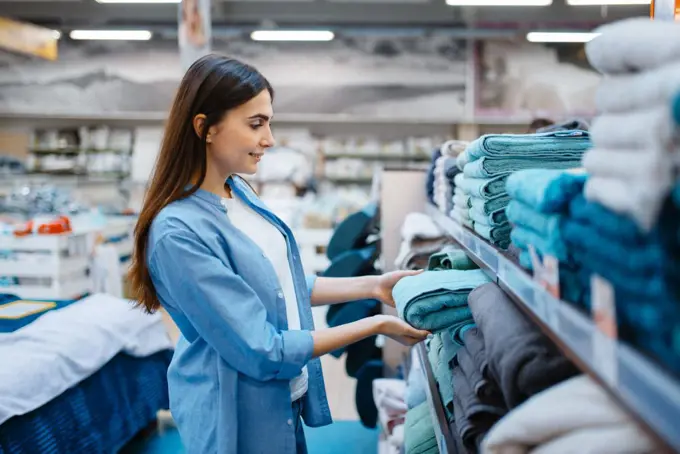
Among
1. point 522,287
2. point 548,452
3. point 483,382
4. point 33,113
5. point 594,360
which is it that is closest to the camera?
point 594,360

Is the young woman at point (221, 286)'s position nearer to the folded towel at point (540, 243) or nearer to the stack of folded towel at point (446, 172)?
the folded towel at point (540, 243)

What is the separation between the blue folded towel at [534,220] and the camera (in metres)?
0.99

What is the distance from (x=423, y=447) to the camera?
2.04 metres

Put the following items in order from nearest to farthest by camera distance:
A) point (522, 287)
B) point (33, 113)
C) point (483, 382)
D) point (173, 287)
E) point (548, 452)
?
point (548, 452) < point (522, 287) < point (483, 382) < point (173, 287) < point (33, 113)

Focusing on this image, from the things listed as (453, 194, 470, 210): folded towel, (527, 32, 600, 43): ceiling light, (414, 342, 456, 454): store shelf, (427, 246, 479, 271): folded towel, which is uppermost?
(527, 32, 600, 43): ceiling light

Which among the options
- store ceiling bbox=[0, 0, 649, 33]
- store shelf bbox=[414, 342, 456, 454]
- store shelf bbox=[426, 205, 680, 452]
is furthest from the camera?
store ceiling bbox=[0, 0, 649, 33]

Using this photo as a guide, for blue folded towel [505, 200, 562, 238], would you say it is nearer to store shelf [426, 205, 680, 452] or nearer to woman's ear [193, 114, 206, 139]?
store shelf [426, 205, 680, 452]

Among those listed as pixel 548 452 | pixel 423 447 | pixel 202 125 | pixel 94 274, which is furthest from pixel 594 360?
pixel 94 274

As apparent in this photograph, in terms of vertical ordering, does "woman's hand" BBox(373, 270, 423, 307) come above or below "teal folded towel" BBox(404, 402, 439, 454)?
above

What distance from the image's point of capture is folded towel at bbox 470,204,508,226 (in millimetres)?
1510

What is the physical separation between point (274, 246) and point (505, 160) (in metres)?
0.70

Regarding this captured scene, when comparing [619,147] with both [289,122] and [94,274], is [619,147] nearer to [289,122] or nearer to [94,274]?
[94,274]

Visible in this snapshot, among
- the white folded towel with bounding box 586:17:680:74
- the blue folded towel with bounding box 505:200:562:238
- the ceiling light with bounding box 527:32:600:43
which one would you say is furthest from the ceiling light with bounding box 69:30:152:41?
the white folded towel with bounding box 586:17:680:74

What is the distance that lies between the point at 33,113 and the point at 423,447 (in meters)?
9.59
